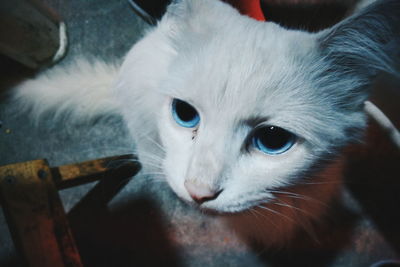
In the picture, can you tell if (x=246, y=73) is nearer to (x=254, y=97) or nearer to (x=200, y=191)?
(x=254, y=97)

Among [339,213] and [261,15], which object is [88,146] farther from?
[339,213]

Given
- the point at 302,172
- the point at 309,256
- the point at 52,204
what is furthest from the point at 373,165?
the point at 52,204

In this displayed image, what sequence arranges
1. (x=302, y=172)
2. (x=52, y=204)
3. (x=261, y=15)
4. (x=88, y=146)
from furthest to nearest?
(x=88, y=146), (x=261, y=15), (x=52, y=204), (x=302, y=172)

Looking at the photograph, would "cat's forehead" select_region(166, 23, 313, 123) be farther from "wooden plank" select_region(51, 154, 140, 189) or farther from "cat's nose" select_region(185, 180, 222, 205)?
"wooden plank" select_region(51, 154, 140, 189)

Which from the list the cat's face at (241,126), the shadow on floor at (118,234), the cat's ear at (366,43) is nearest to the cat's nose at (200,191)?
the cat's face at (241,126)

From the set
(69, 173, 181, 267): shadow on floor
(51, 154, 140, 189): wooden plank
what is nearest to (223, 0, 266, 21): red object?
(51, 154, 140, 189): wooden plank

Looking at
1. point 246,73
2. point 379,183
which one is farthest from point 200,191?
point 379,183
